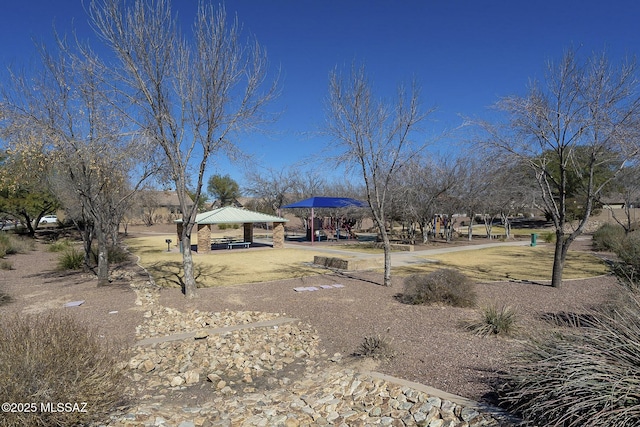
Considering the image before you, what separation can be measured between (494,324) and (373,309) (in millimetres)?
2809

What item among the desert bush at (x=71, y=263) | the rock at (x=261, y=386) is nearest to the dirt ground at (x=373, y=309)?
the rock at (x=261, y=386)

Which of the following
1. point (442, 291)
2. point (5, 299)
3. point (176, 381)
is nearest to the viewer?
point (176, 381)

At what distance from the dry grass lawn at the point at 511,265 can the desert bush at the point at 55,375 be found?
39.9 ft

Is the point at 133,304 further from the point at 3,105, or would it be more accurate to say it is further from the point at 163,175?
the point at 3,105

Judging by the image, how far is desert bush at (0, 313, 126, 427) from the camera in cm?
348

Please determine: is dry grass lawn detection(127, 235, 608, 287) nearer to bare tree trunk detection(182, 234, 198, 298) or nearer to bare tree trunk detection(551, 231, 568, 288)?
bare tree trunk detection(551, 231, 568, 288)

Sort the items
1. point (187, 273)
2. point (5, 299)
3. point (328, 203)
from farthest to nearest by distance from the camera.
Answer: point (328, 203), point (187, 273), point (5, 299)

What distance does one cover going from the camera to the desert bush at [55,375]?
348 cm

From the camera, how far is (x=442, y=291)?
9.41 m

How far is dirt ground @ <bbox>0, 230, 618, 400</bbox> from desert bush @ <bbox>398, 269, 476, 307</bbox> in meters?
0.35

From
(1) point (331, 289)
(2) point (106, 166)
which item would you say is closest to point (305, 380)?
(1) point (331, 289)

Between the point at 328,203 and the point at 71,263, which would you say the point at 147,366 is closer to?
the point at 71,263

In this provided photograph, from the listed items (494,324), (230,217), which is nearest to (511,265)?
(494,324)

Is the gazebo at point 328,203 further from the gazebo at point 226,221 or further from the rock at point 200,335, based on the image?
the rock at point 200,335
